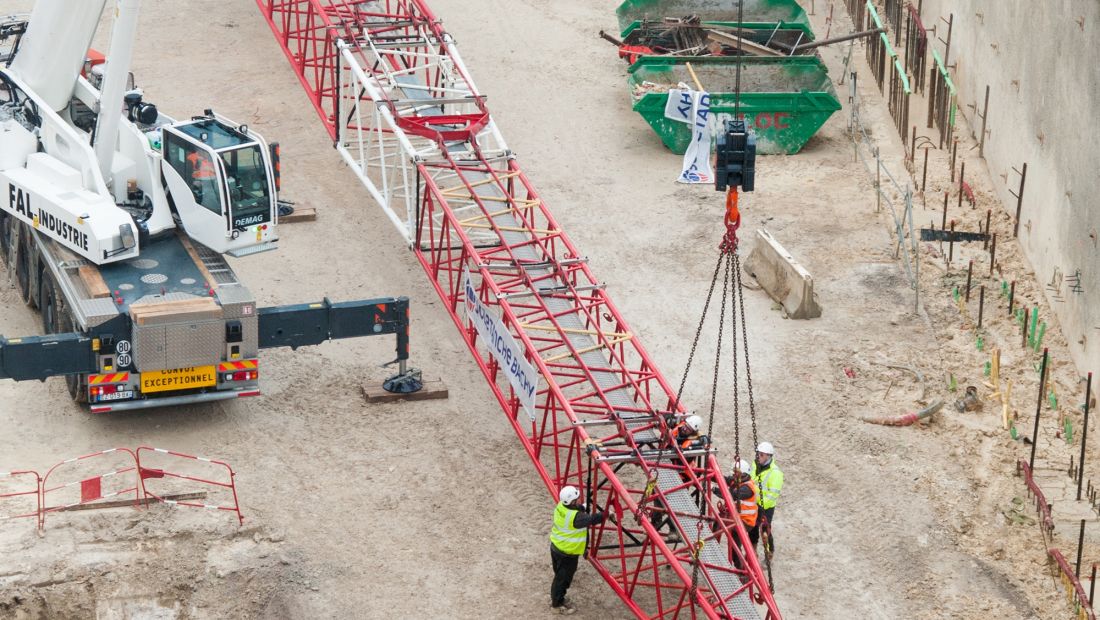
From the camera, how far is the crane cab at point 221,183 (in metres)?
25.3

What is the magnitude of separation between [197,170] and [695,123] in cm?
1147

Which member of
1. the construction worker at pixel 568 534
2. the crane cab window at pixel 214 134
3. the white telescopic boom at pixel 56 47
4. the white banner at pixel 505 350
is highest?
the white telescopic boom at pixel 56 47

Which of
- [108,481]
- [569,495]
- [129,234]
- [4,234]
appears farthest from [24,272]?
[569,495]

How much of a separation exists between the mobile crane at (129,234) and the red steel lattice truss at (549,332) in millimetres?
2017

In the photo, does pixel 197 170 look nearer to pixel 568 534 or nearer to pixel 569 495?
pixel 569 495

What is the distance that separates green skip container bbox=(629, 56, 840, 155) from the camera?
1351 inches

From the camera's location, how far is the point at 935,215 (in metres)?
32.3

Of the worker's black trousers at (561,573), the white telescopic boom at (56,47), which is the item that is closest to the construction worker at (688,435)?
the worker's black trousers at (561,573)

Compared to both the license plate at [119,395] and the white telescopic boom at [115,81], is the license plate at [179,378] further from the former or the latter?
the white telescopic boom at [115,81]

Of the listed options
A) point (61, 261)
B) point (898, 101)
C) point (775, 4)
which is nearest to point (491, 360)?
point (61, 261)

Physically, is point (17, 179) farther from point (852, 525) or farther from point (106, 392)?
point (852, 525)

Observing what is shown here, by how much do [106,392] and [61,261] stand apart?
98.1 inches

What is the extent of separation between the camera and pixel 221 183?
25219 millimetres

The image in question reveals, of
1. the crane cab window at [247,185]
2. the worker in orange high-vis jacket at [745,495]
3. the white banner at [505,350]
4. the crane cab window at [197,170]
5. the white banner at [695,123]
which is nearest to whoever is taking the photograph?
the worker in orange high-vis jacket at [745,495]
